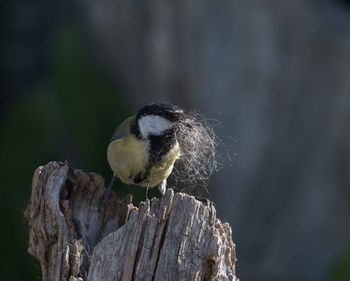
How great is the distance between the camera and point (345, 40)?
630cm

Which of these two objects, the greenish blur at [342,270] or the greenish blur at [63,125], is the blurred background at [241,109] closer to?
the greenish blur at [63,125]

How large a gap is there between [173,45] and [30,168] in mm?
1236

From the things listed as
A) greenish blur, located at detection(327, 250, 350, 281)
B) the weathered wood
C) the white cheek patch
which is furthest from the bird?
greenish blur, located at detection(327, 250, 350, 281)

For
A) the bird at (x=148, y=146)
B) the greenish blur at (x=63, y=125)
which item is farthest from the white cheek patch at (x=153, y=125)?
the greenish blur at (x=63, y=125)

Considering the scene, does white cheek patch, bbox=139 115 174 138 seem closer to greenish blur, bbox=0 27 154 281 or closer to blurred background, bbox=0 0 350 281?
blurred background, bbox=0 0 350 281

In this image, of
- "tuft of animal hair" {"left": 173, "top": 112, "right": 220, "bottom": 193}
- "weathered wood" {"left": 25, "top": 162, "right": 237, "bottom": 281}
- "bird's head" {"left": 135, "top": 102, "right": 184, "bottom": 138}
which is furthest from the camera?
"bird's head" {"left": 135, "top": 102, "right": 184, "bottom": 138}

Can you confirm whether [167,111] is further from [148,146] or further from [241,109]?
[241,109]

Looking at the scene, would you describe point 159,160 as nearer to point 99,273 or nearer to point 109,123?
point 99,273

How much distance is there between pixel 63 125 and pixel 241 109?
3.98ft

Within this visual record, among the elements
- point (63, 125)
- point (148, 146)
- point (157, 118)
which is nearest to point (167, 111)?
point (157, 118)

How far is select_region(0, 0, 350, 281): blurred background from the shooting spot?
6.38 m

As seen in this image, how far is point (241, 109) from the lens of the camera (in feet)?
21.4

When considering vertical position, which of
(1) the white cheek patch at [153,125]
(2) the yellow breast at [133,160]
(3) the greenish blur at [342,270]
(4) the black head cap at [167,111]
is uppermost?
(4) the black head cap at [167,111]

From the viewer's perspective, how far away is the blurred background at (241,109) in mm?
6383
